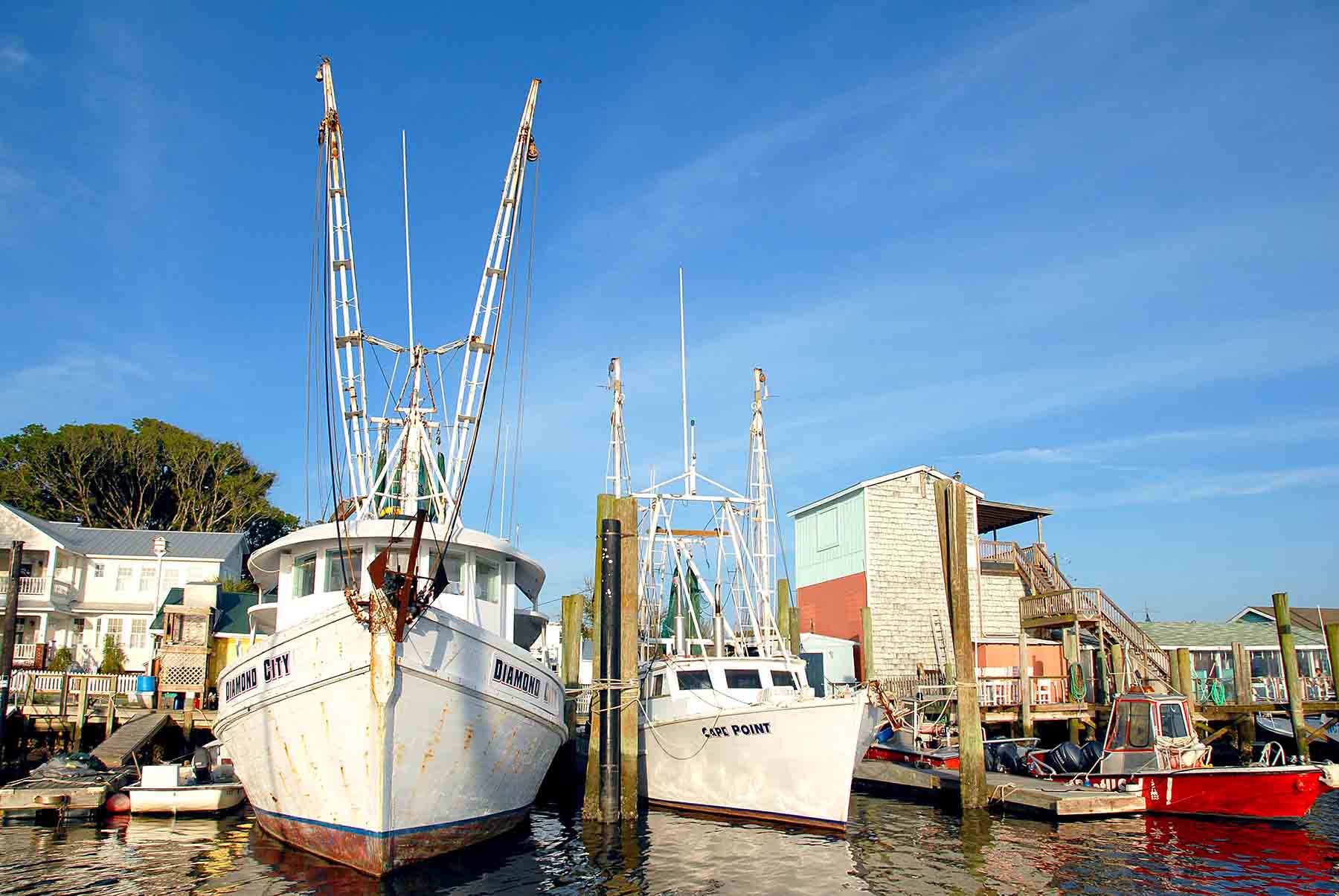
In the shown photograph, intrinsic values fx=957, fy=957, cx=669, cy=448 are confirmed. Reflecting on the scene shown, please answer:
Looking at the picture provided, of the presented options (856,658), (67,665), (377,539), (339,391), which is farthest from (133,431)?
(377,539)

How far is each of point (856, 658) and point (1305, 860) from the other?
20.5m

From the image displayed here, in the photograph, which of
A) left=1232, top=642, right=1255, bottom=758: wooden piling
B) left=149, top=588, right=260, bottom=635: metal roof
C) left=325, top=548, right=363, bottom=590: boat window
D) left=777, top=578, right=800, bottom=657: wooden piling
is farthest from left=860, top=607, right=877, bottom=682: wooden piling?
left=149, top=588, right=260, bottom=635: metal roof

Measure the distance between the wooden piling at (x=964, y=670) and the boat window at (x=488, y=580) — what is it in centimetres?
893

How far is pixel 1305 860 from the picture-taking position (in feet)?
51.4

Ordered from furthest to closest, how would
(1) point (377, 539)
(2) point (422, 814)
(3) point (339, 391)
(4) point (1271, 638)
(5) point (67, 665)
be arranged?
(4) point (1271, 638) < (5) point (67, 665) < (3) point (339, 391) < (1) point (377, 539) < (2) point (422, 814)

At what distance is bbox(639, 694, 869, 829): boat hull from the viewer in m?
17.5

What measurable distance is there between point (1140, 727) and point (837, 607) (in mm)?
17634

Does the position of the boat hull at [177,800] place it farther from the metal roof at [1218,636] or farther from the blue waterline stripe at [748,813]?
the metal roof at [1218,636]

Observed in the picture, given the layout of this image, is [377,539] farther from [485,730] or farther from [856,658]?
[856,658]

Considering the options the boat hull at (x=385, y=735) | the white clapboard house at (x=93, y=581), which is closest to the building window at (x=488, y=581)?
the boat hull at (x=385, y=735)

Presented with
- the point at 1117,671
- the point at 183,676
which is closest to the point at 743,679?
the point at 1117,671

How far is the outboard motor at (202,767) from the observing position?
22031 mm

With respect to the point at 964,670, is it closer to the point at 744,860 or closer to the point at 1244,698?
the point at 744,860

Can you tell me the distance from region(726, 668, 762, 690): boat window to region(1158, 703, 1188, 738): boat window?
8.47 metres
